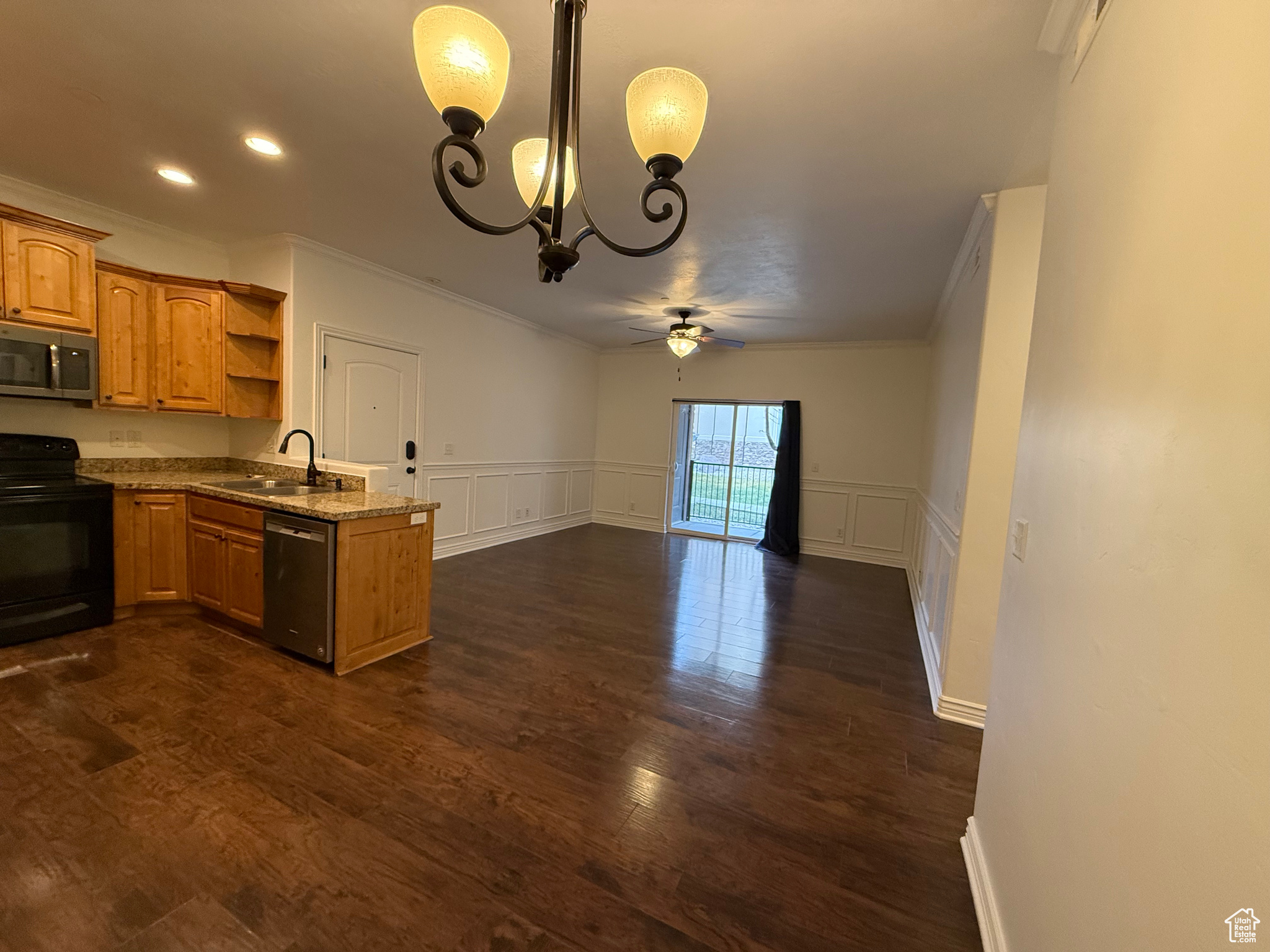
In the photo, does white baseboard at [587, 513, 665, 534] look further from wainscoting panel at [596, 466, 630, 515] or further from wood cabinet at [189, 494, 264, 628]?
wood cabinet at [189, 494, 264, 628]

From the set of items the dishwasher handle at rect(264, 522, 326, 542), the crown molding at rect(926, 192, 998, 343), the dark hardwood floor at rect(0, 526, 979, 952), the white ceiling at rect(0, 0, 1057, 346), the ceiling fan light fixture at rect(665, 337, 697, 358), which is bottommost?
the dark hardwood floor at rect(0, 526, 979, 952)

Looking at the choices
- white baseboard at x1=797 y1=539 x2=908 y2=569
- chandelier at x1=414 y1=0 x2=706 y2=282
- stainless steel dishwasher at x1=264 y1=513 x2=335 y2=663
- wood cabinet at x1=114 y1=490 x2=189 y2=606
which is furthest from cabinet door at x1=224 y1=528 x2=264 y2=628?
white baseboard at x1=797 y1=539 x2=908 y2=569

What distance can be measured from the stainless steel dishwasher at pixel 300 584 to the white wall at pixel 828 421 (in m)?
5.16

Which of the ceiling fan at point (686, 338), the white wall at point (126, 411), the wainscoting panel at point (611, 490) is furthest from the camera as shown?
the wainscoting panel at point (611, 490)

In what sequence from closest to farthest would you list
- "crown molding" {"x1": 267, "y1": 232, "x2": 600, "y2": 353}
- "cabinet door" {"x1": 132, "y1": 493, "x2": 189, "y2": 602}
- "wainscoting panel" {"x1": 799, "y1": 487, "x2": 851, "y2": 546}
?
"cabinet door" {"x1": 132, "y1": 493, "x2": 189, "y2": 602}
"crown molding" {"x1": 267, "y1": 232, "x2": 600, "y2": 353}
"wainscoting panel" {"x1": 799, "y1": 487, "x2": 851, "y2": 546}

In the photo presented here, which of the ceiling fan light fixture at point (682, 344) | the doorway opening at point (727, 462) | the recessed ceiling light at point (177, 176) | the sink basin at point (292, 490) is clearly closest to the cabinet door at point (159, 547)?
the sink basin at point (292, 490)

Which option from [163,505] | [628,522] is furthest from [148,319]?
[628,522]

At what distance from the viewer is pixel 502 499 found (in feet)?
20.2

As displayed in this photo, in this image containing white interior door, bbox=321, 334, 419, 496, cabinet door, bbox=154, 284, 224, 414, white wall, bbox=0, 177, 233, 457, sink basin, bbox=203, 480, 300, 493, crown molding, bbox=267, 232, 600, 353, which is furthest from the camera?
white interior door, bbox=321, 334, 419, 496

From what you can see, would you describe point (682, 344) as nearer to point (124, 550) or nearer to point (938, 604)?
point (938, 604)

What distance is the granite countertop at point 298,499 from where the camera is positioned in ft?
8.95

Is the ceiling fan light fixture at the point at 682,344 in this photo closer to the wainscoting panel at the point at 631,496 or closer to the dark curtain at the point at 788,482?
the dark curtain at the point at 788,482

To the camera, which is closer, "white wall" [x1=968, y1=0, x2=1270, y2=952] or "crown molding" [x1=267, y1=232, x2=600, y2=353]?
"white wall" [x1=968, y1=0, x2=1270, y2=952]

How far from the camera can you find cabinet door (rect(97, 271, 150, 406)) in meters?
3.35
